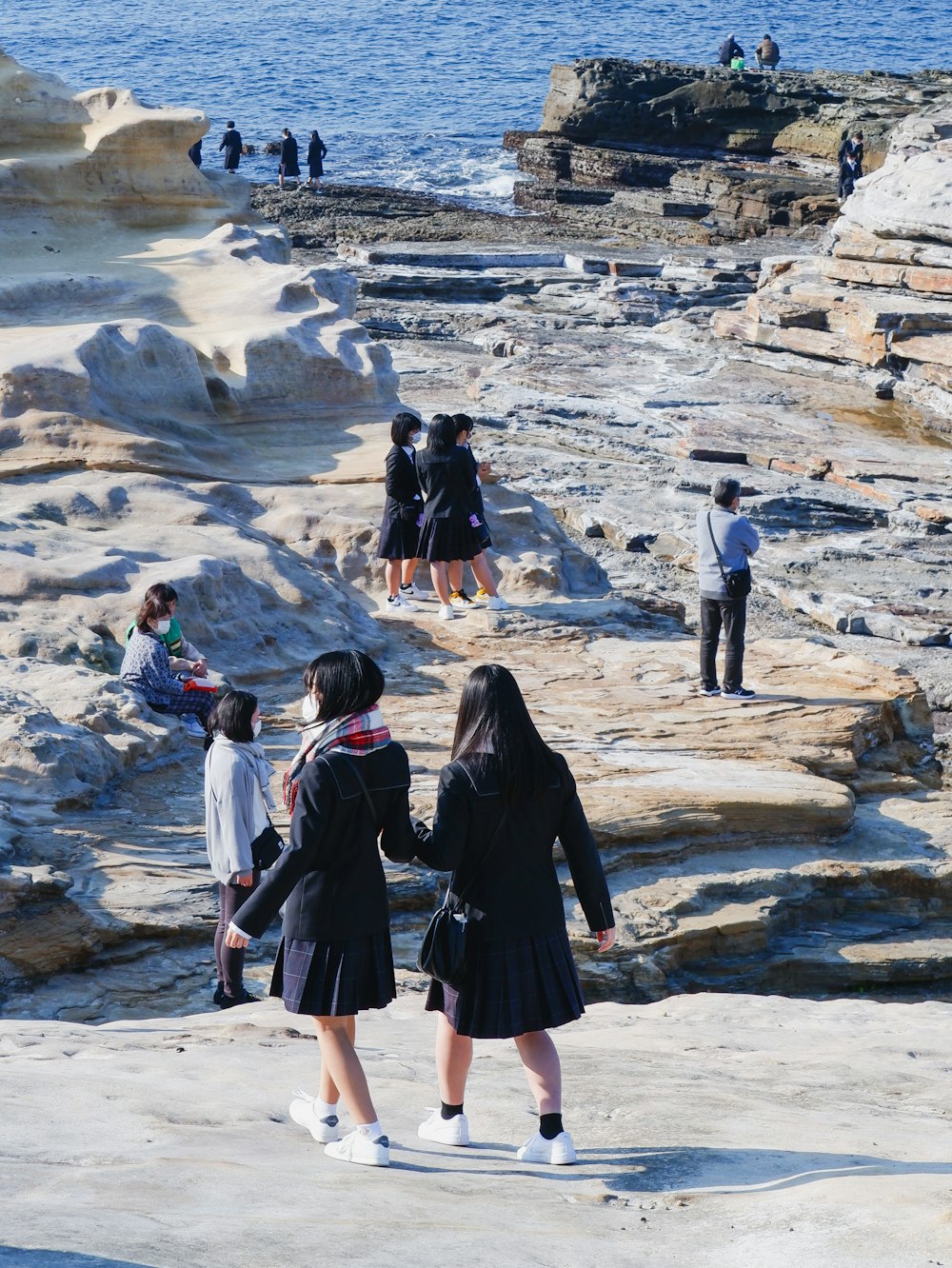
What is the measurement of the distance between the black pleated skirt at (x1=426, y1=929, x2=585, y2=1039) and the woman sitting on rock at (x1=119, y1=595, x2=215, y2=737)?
3447mm

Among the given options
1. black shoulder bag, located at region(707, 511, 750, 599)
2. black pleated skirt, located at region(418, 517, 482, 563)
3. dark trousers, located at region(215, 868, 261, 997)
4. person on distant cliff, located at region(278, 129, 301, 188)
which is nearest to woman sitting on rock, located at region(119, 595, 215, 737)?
dark trousers, located at region(215, 868, 261, 997)

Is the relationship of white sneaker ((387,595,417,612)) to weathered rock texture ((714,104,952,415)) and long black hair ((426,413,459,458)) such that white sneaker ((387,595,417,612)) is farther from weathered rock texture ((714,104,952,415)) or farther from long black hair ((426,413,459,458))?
weathered rock texture ((714,104,952,415))

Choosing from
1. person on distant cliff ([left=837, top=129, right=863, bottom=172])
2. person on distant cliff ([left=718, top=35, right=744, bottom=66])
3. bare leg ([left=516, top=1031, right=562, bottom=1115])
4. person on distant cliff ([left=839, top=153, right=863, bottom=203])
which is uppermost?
person on distant cliff ([left=718, top=35, right=744, bottom=66])

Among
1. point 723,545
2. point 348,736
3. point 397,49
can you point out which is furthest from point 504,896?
point 397,49

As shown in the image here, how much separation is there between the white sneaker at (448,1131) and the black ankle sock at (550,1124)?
22 cm

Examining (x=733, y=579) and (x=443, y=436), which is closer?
(x=733, y=579)

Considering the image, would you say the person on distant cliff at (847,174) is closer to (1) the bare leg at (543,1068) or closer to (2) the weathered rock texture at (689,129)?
(2) the weathered rock texture at (689,129)

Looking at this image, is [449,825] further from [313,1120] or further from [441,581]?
[441,581]

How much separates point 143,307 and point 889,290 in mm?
11490

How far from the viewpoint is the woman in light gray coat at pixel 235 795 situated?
475 cm

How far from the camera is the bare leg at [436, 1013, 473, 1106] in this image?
12.0 feet

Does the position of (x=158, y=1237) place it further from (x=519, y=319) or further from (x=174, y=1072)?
(x=519, y=319)

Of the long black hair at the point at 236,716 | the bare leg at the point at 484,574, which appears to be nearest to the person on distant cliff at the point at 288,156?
the bare leg at the point at 484,574

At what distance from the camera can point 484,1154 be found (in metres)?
3.66
